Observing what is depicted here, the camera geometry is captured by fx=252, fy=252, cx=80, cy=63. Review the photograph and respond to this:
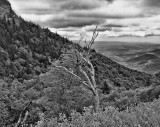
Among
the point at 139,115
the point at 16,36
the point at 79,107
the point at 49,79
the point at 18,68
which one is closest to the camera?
the point at 139,115

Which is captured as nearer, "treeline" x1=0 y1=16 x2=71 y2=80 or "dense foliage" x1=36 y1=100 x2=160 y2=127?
"dense foliage" x1=36 y1=100 x2=160 y2=127

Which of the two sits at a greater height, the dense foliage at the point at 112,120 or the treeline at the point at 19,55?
the dense foliage at the point at 112,120

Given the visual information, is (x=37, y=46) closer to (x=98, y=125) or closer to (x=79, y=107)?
(x=79, y=107)

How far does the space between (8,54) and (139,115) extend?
5958 inches

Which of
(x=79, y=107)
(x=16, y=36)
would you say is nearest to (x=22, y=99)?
(x=79, y=107)

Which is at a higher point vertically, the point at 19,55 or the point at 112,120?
the point at 112,120

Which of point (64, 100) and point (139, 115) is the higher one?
point (139, 115)

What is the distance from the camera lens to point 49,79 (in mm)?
52844

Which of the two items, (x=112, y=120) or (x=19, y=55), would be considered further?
(x=19, y=55)

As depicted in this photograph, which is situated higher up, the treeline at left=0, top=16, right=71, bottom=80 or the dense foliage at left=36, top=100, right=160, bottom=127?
the dense foliage at left=36, top=100, right=160, bottom=127

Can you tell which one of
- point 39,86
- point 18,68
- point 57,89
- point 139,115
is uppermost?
point 139,115

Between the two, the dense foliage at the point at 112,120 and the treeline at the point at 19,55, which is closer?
the dense foliage at the point at 112,120

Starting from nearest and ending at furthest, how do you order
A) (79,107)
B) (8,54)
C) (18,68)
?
(79,107) < (18,68) < (8,54)

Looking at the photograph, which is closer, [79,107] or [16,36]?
[79,107]
